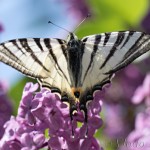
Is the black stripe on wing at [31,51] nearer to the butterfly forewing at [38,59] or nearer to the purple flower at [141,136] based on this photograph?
the butterfly forewing at [38,59]

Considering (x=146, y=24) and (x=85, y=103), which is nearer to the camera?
(x=85, y=103)

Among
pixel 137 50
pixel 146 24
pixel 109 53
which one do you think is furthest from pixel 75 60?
pixel 146 24

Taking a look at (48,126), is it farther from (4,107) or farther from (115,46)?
(4,107)

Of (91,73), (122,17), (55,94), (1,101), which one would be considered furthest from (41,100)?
(122,17)

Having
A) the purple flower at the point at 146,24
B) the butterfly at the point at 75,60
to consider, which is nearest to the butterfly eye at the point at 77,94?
→ the butterfly at the point at 75,60

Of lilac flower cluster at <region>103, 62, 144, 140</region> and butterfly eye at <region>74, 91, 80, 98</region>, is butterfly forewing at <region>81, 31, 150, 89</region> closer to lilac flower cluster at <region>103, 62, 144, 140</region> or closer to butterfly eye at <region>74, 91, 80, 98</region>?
butterfly eye at <region>74, 91, 80, 98</region>

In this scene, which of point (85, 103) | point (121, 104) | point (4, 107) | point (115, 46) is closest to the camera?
point (85, 103)

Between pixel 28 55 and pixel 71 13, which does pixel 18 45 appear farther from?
pixel 71 13

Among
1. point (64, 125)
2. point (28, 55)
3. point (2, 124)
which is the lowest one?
point (64, 125)
